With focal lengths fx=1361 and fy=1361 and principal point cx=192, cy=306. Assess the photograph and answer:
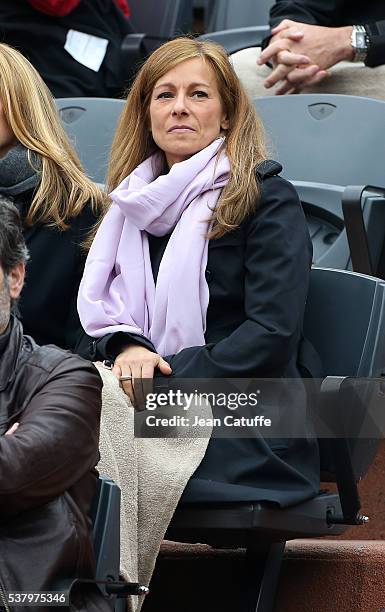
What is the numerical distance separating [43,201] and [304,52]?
119 centimetres

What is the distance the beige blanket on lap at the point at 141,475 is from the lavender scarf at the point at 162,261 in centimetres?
30

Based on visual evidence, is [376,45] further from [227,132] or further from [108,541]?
[108,541]

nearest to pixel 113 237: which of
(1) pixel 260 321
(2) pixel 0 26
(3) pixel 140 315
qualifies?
(3) pixel 140 315

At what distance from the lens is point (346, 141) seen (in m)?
3.93

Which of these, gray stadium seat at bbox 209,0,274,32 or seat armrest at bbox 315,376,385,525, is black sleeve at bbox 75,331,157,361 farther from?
gray stadium seat at bbox 209,0,274,32

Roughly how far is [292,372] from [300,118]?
133 centimetres

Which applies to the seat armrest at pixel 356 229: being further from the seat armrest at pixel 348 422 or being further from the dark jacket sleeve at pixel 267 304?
the seat armrest at pixel 348 422

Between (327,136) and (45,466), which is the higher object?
(45,466)

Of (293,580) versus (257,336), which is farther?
(293,580)

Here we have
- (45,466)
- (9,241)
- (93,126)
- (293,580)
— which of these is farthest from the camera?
(93,126)

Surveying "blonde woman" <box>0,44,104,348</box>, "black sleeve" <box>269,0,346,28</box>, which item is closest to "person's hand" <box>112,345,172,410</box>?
"blonde woman" <box>0,44,104,348</box>

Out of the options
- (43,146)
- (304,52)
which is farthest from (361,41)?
(43,146)

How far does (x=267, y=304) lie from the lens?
9.46ft

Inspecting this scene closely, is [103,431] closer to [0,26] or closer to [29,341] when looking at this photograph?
[29,341]
